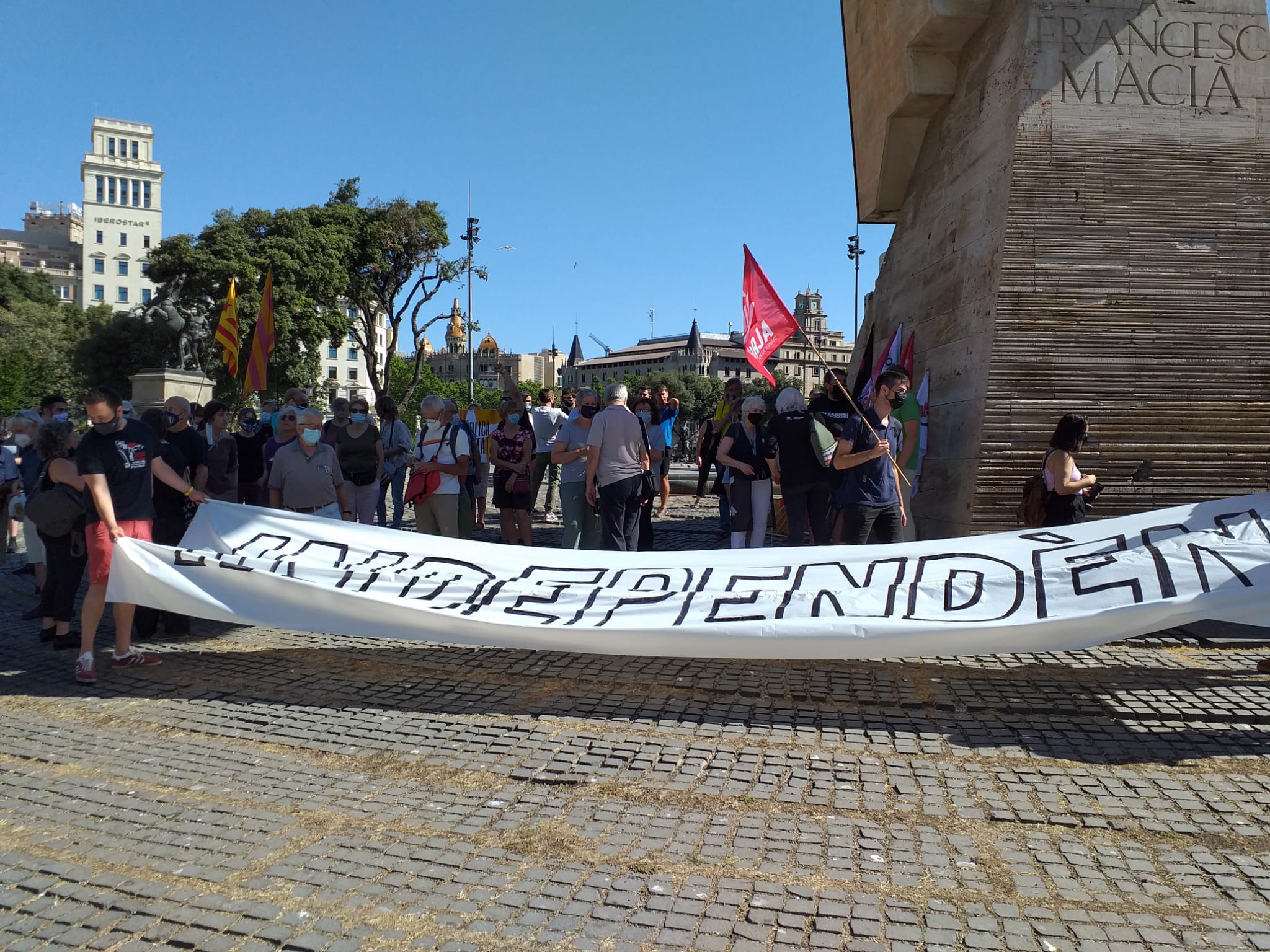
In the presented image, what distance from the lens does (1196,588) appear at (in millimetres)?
5391

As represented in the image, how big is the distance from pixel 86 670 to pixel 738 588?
4.16 meters

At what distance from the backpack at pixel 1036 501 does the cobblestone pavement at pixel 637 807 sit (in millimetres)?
1070

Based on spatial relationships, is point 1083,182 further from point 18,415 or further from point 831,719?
point 18,415

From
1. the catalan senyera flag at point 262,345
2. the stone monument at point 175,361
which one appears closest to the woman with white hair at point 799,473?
the catalan senyera flag at point 262,345

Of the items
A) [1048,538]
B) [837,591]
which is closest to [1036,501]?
[1048,538]

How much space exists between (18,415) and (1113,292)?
10875mm

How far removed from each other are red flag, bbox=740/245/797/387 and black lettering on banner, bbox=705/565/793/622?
3460 mm

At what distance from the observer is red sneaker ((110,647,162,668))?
6.54 m

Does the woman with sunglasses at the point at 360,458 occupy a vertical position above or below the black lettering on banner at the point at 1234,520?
above

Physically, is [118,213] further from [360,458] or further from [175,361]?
[360,458]

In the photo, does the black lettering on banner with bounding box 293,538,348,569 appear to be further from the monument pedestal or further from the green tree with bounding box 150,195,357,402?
the green tree with bounding box 150,195,357,402

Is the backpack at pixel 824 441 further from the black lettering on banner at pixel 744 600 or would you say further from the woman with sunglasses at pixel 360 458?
the woman with sunglasses at pixel 360 458

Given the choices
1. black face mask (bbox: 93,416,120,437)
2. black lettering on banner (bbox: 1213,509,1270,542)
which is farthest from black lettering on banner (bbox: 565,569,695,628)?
black face mask (bbox: 93,416,120,437)

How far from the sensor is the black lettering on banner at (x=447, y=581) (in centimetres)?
606
